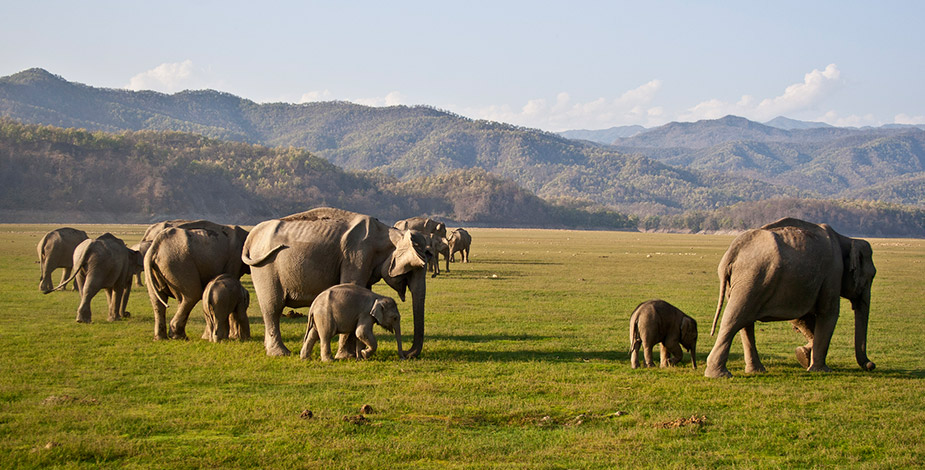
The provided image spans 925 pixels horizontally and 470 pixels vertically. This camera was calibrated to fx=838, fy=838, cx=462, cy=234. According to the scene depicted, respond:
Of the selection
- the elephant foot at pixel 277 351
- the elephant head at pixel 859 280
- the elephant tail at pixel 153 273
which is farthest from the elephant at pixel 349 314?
the elephant head at pixel 859 280

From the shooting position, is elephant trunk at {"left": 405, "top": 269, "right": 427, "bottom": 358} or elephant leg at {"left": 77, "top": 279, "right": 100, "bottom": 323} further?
elephant leg at {"left": 77, "top": 279, "right": 100, "bottom": 323}

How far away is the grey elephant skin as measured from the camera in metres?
33.8

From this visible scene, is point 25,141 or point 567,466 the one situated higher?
point 25,141

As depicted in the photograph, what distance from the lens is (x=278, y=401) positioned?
9.78 meters

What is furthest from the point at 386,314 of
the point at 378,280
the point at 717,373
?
the point at 717,373

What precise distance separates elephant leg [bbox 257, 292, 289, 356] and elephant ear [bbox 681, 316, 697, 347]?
612 centimetres

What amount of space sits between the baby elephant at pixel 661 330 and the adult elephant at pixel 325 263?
3333 millimetres

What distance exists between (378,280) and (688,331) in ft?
16.2

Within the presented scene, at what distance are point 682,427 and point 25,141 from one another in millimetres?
145542

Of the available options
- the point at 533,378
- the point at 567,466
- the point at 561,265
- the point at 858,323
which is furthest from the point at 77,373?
the point at 561,265

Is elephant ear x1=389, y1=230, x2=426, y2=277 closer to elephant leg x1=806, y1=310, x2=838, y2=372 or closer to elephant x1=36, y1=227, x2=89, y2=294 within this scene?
elephant leg x1=806, y1=310, x2=838, y2=372

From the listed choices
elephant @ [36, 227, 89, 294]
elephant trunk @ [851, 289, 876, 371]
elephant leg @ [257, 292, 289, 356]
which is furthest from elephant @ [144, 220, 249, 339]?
elephant trunk @ [851, 289, 876, 371]

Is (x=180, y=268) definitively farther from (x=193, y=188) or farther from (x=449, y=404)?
(x=193, y=188)

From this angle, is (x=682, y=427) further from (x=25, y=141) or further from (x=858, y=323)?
(x=25, y=141)
